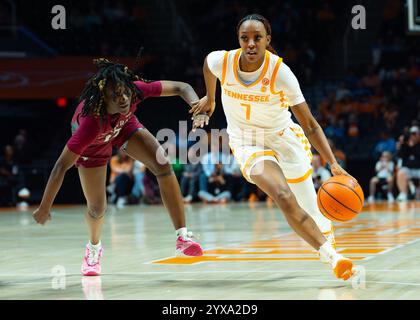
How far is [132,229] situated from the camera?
42.1 ft

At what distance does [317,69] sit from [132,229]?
40.8ft

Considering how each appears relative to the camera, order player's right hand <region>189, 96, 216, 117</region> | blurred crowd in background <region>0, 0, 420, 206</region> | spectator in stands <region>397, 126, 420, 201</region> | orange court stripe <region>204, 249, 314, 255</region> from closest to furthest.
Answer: player's right hand <region>189, 96, 216, 117</region> → orange court stripe <region>204, 249, 314, 255</region> → spectator in stands <region>397, 126, 420, 201</region> → blurred crowd in background <region>0, 0, 420, 206</region>

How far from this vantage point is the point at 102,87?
694 cm

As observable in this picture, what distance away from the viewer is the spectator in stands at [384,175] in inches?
752

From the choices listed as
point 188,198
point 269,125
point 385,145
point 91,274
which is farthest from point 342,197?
point 188,198

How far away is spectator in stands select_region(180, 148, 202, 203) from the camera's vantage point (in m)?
20.5

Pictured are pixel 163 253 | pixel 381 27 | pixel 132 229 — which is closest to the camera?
pixel 163 253

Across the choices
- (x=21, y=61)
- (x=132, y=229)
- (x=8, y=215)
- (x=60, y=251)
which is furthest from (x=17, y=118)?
(x=60, y=251)

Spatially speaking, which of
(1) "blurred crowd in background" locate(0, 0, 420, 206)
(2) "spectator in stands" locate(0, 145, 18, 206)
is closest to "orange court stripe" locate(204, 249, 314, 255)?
(1) "blurred crowd in background" locate(0, 0, 420, 206)

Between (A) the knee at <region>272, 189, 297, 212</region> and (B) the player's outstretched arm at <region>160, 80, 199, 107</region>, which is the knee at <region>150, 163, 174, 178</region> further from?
(A) the knee at <region>272, 189, 297, 212</region>

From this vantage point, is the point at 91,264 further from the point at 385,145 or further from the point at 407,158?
the point at 385,145

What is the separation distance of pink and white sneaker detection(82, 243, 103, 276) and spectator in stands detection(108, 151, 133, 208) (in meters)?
12.7
